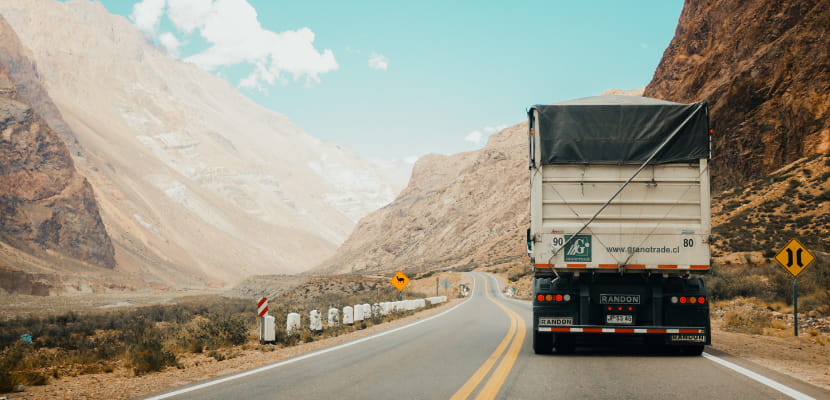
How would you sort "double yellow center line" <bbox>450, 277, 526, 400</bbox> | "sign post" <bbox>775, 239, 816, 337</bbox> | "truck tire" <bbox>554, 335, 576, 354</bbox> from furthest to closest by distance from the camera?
"sign post" <bbox>775, 239, 816, 337</bbox>, "truck tire" <bbox>554, 335, 576, 354</bbox>, "double yellow center line" <bbox>450, 277, 526, 400</bbox>

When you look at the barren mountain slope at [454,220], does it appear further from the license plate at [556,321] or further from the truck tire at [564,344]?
the license plate at [556,321]

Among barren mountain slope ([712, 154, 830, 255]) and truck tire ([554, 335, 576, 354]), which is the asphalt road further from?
barren mountain slope ([712, 154, 830, 255])

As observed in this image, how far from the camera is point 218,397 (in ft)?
27.9

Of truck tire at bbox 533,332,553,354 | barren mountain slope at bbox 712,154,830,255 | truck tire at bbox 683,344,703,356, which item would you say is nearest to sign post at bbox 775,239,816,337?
truck tire at bbox 683,344,703,356

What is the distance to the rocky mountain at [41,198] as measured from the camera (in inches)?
3406

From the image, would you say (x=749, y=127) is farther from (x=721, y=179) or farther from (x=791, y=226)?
(x=791, y=226)

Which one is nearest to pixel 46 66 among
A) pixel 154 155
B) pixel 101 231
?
pixel 154 155

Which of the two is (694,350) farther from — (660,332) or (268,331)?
(268,331)

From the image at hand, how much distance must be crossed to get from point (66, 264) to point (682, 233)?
89269 mm

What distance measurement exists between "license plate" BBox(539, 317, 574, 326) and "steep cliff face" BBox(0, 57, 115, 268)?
86938mm

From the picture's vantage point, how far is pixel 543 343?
12242 mm

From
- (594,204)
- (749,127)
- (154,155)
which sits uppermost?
(154,155)

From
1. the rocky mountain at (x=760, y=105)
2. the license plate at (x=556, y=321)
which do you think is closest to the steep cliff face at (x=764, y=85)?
Result: the rocky mountain at (x=760, y=105)

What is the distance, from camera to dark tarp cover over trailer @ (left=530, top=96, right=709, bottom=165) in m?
11.8
